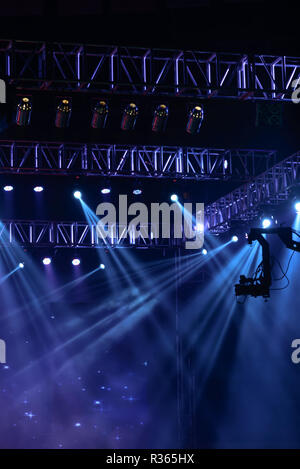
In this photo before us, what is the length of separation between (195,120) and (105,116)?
1317mm

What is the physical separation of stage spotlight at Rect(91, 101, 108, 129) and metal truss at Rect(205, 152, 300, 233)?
3785 mm

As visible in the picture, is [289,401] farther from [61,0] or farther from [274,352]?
[61,0]

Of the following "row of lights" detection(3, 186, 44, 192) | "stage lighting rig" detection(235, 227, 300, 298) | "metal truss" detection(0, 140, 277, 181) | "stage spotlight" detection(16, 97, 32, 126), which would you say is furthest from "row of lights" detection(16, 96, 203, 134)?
"row of lights" detection(3, 186, 44, 192)

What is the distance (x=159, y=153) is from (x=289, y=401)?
6470 mm

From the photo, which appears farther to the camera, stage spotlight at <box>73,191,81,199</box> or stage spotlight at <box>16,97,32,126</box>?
stage spotlight at <box>73,191,81,199</box>

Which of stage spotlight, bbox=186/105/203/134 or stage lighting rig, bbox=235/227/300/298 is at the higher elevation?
stage spotlight, bbox=186/105/203/134

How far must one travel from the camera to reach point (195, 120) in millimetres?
9594

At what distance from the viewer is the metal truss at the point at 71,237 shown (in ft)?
49.6

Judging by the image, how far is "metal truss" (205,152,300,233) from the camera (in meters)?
11.8

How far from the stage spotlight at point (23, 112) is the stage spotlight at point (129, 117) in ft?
4.47
